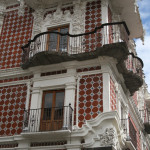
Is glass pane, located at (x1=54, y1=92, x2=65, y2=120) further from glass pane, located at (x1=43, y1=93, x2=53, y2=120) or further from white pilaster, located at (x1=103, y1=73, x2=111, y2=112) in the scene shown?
white pilaster, located at (x1=103, y1=73, x2=111, y2=112)

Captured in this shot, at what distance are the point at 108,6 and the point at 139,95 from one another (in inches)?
301

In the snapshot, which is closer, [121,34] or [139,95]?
[121,34]

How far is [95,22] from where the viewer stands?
614 inches

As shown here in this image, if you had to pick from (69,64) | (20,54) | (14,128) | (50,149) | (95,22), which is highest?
(95,22)

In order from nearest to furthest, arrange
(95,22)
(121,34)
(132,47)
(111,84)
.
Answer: (111,84)
(95,22)
(121,34)
(132,47)

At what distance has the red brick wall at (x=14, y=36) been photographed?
52.6 feet

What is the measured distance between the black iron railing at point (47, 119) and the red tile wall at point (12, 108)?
25.1 inches

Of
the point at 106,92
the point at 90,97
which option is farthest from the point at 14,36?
the point at 106,92

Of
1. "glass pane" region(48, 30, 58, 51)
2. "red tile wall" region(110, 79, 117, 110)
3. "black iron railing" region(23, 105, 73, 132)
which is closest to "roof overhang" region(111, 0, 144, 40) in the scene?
"glass pane" region(48, 30, 58, 51)

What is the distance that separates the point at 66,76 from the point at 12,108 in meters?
2.79

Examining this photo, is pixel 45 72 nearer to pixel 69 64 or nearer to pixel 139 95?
pixel 69 64

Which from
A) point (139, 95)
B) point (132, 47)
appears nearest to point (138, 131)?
point (139, 95)

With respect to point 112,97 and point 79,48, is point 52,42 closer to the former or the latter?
point 79,48

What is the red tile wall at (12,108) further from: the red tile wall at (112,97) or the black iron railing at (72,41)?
the red tile wall at (112,97)
